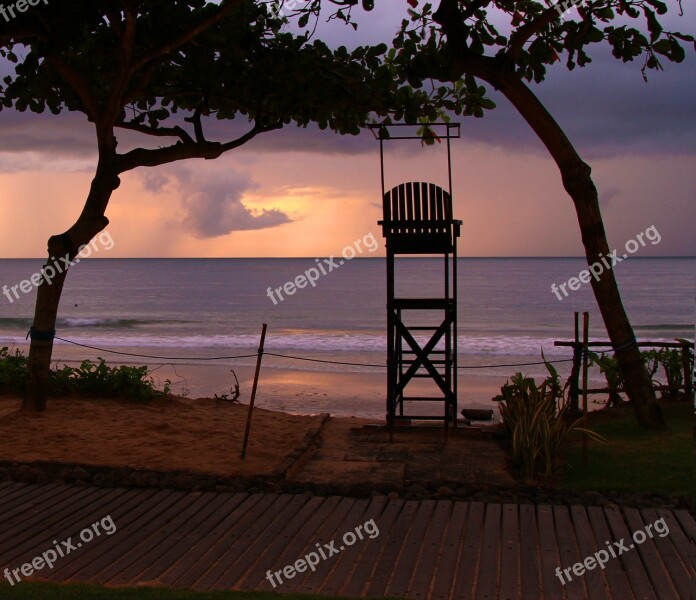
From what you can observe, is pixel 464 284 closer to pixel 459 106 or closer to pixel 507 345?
pixel 507 345

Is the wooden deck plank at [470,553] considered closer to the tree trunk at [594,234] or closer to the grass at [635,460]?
the grass at [635,460]

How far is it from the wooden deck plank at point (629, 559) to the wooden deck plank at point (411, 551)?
A: 136 centimetres

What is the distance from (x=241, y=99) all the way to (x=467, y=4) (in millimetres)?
3975

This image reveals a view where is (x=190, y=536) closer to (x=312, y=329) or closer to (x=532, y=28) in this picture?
(x=532, y=28)

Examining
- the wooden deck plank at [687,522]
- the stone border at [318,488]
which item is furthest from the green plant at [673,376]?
the wooden deck plank at [687,522]

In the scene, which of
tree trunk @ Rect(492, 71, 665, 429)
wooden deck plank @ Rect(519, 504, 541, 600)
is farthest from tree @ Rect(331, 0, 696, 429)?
wooden deck plank @ Rect(519, 504, 541, 600)

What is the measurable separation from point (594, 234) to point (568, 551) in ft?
18.2

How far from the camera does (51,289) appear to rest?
37.0ft

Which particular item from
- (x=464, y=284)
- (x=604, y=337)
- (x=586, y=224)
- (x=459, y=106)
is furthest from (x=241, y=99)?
(x=464, y=284)

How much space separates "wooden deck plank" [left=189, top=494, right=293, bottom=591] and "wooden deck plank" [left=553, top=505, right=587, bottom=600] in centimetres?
221

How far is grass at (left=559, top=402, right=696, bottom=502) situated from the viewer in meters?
8.27

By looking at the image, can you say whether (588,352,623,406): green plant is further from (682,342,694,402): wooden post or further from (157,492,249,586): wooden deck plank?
(157,492,249,586): wooden deck plank

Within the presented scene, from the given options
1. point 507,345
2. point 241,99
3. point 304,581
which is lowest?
point 304,581

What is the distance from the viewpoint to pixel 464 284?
278 ft
